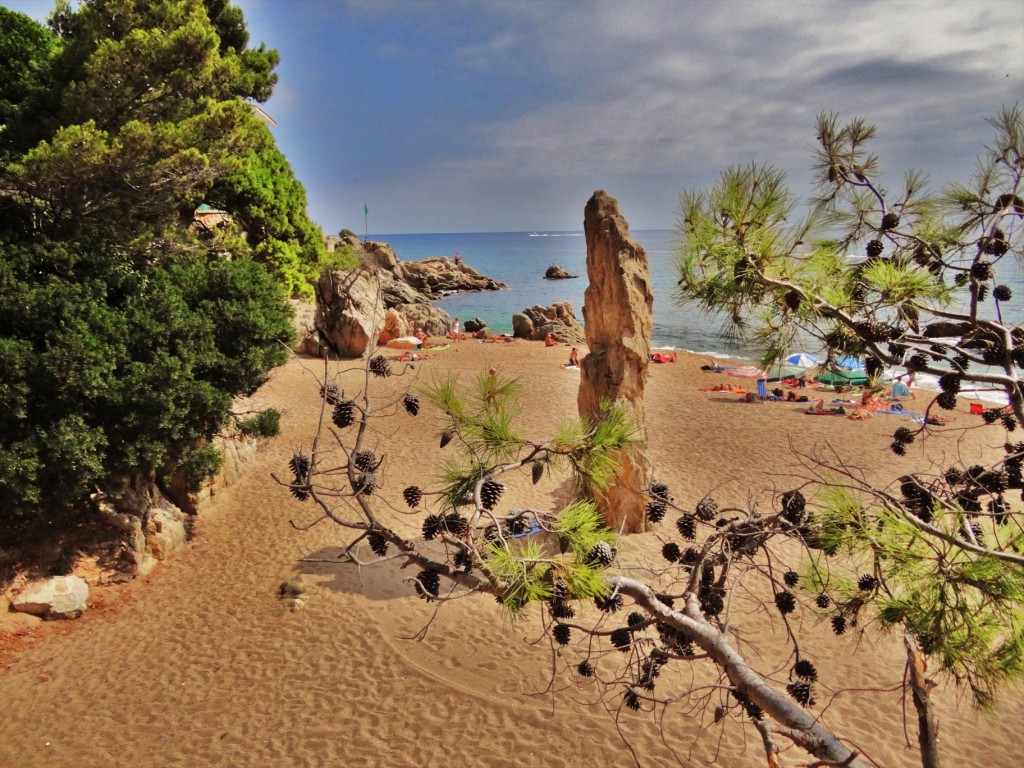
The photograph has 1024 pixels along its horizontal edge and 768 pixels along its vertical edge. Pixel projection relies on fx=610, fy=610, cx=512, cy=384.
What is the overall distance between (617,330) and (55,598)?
27.7 ft

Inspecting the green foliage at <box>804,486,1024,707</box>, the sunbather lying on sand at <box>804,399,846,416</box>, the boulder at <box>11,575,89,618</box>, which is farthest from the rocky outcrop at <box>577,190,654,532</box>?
the sunbather lying on sand at <box>804,399,846,416</box>

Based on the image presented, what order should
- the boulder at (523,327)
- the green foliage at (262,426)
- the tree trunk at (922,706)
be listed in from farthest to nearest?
the boulder at (523,327)
the green foliage at (262,426)
the tree trunk at (922,706)

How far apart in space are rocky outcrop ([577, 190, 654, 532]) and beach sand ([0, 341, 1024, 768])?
3.45ft

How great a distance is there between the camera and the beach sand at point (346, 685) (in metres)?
5.82

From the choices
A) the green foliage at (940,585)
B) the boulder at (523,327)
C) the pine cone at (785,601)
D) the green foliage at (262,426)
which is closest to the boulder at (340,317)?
the boulder at (523,327)

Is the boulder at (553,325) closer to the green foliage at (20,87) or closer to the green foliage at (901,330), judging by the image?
the green foliage at (20,87)

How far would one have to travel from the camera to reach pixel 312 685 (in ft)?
22.1

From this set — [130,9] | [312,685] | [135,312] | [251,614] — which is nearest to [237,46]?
[130,9]

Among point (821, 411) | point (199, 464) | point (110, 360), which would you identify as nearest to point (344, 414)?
point (110, 360)

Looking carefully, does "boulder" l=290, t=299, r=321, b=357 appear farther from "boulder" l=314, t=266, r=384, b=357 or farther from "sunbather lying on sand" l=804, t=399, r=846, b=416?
"sunbather lying on sand" l=804, t=399, r=846, b=416

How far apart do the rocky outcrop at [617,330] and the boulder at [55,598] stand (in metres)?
7.20

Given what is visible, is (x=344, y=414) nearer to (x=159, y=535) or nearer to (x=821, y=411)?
(x=159, y=535)

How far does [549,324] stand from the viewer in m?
34.2

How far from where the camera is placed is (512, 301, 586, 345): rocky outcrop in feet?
108
